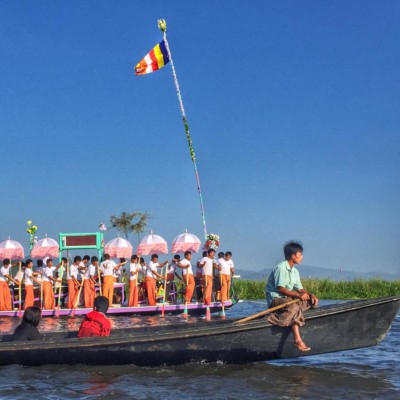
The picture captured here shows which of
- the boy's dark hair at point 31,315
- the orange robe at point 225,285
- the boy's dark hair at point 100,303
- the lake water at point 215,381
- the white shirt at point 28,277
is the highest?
the white shirt at point 28,277

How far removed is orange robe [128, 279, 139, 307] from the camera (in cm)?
2019

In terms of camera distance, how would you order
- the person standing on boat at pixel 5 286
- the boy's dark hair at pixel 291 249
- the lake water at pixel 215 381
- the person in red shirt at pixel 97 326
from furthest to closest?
the person standing on boat at pixel 5 286, the person in red shirt at pixel 97 326, the boy's dark hair at pixel 291 249, the lake water at pixel 215 381

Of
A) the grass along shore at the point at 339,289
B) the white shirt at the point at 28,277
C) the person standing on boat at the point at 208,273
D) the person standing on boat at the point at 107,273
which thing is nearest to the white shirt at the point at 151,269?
the person standing on boat at the point at 107,273

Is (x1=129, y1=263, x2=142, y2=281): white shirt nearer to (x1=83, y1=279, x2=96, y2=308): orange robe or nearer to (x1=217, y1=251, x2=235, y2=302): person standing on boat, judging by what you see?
(x1=83, y1=279, x2=96, y2=308): orange robe

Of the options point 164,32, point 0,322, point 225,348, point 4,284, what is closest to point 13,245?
point 4,284

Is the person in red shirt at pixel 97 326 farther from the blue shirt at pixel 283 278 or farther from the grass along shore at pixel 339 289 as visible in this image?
the grass along shore at pixel 339 289

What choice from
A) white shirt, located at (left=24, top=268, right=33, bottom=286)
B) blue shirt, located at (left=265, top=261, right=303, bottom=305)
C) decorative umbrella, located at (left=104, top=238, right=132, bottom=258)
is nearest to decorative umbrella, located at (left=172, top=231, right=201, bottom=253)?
decorative umbrella, located at (left=104, top=238, right=132, bottom=258)

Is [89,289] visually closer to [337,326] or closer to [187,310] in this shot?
[187,310]

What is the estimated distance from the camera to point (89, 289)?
Answer: 66.5ft

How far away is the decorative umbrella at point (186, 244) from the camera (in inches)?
821

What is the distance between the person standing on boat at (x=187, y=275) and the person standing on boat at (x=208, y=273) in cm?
49

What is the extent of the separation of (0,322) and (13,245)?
10.2 feet

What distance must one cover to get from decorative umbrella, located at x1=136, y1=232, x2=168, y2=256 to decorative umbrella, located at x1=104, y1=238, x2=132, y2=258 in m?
Answer: 0.44

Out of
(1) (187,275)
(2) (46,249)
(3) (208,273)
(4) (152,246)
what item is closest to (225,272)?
(3) (208,273)
